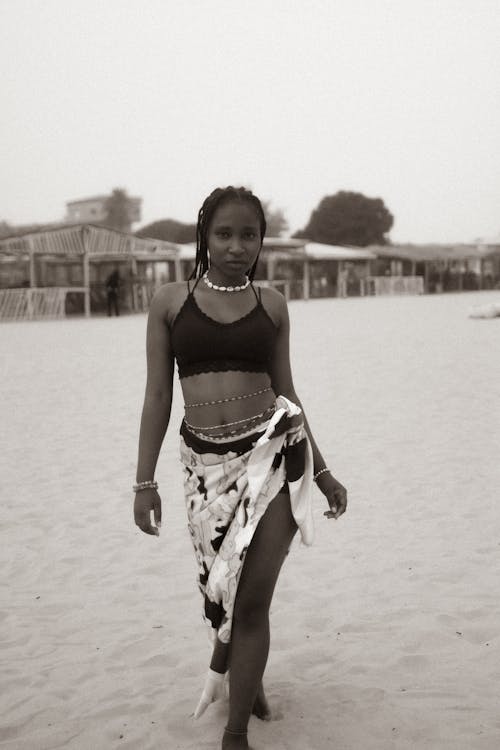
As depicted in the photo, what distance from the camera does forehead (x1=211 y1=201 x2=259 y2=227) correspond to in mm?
2266

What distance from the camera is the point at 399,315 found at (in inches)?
949

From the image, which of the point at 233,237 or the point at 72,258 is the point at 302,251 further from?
the point at 233,237

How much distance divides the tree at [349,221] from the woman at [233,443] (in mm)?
73552

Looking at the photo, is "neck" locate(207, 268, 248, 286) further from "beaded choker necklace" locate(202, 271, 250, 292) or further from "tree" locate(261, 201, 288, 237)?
"tree" locate(261, 201, 288, 237)

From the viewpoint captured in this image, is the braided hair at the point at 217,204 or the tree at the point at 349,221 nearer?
the braided hair at the point at 217,204

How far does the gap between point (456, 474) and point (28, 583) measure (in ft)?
9.64

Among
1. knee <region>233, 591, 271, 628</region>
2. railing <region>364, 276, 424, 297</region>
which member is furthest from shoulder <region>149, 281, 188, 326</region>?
railing <region>364, 276, 424, 297</region>

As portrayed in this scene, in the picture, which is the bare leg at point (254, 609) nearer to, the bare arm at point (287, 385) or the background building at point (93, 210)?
the bare arm at point (287, 385)

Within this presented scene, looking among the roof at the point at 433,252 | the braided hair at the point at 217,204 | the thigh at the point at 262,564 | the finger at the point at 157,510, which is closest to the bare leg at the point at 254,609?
the thigh at the point at 262,564

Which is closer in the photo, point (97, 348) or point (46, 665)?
point (46, 665)

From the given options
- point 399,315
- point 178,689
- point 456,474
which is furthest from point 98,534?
point 399,315

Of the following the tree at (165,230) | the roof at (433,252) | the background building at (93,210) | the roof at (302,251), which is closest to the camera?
the roof at (302,251)

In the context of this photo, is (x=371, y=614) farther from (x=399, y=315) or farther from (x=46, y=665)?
(x=399, y=315)

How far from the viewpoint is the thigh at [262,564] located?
218 cm
